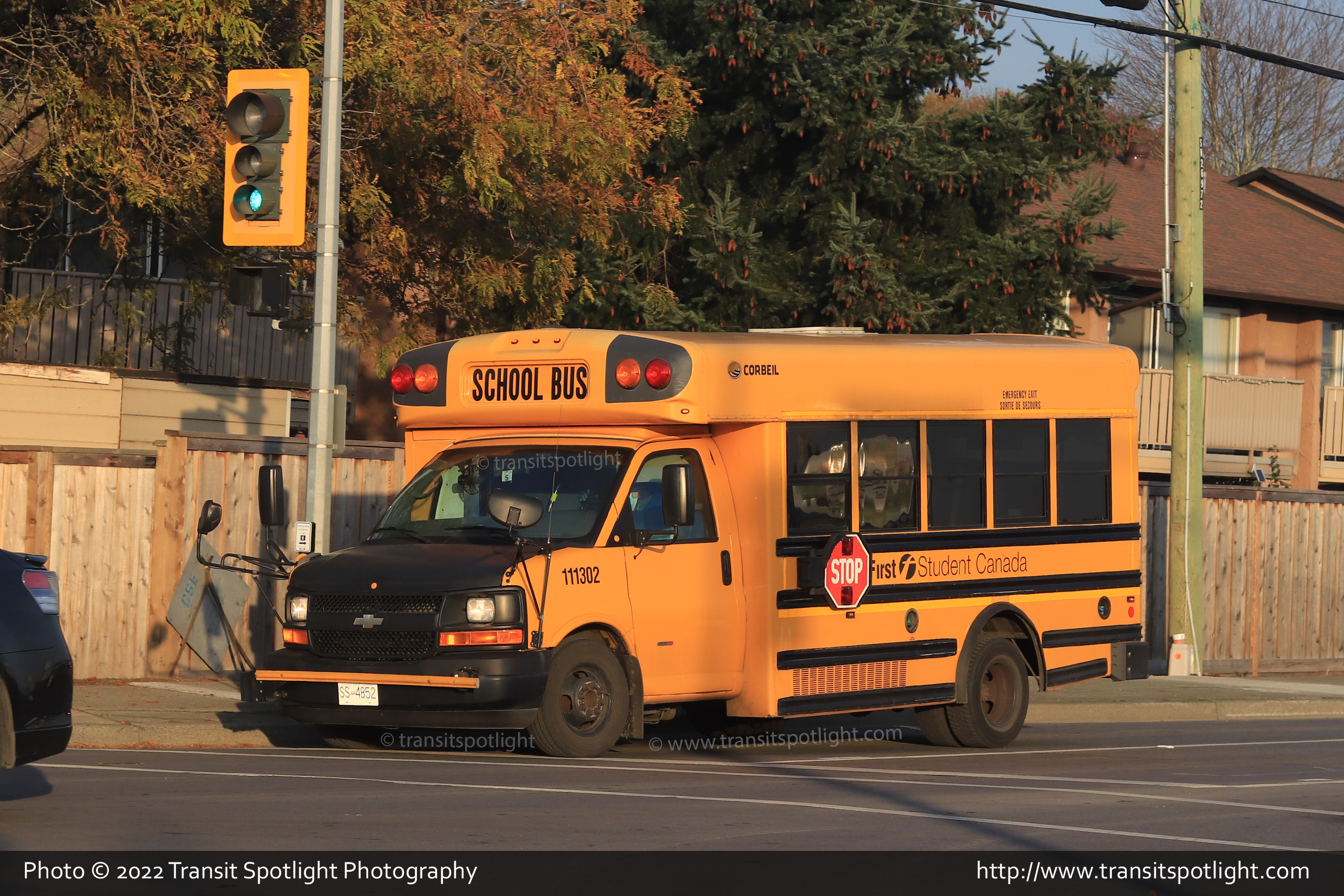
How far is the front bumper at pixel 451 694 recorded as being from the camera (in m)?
10.9

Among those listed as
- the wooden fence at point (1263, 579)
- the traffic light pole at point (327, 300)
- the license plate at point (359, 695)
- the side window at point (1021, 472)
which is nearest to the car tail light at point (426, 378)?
the traffic light pole at point (327, 300)

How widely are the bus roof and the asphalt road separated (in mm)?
2348

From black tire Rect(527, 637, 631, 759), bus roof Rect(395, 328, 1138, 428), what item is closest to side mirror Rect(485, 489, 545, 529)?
black tire Rect(527, 637, 631, 759)

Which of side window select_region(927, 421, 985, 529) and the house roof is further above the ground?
the house roof

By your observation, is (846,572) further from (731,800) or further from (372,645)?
(372,645)

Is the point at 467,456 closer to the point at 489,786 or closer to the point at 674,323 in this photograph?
the point at 489,786

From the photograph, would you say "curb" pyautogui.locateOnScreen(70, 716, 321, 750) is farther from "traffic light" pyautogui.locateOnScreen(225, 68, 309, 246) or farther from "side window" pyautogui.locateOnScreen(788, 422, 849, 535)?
"side window" pyautogui.locateOnScreen(788, 422, 849, 535)

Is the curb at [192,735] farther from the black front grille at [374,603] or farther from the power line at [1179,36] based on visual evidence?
the power line at [1179,36]

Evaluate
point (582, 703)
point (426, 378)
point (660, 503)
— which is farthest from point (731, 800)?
point (426, 378)

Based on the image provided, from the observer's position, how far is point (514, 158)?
17.4 m

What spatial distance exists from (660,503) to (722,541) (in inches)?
22.9

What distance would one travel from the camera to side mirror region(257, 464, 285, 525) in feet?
40.0

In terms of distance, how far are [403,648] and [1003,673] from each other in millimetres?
5077
